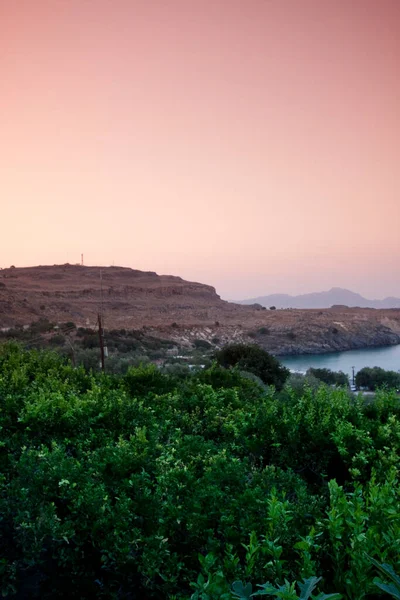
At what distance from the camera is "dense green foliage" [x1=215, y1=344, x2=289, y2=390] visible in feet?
92.8

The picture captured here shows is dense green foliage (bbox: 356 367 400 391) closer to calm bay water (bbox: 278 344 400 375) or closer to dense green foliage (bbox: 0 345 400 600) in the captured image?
calm bay water (bbox: 278 344 400 375)

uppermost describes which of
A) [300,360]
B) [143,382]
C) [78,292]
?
[78,292]

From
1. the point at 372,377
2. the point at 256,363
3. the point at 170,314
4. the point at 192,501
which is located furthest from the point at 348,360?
the point at 192,501

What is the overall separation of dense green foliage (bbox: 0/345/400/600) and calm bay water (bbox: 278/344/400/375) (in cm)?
4487

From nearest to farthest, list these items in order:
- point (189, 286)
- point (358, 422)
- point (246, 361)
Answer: point (358, 422) → point (246, 361) → point (189, 286)

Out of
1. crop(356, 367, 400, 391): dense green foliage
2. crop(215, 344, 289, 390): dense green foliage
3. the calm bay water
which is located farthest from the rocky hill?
crop(215, 344, 289, 390): dense green foliage

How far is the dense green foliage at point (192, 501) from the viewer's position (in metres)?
2.77

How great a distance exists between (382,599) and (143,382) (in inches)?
253

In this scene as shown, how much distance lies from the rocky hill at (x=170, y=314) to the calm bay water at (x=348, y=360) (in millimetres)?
1554

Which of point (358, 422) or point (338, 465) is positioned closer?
point (338, 465)

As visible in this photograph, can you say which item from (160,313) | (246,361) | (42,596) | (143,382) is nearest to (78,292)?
(160,313)

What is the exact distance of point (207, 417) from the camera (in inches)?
245

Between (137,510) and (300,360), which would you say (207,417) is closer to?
(137,510)

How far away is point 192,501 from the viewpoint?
3412mm
